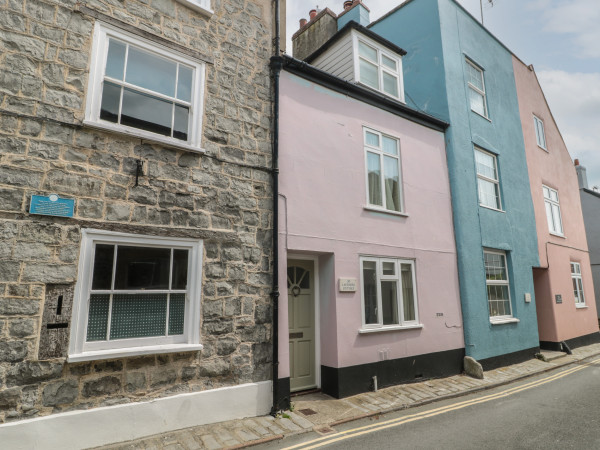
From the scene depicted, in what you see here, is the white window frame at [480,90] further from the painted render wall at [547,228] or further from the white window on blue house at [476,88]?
the painted render wall at [547,228]

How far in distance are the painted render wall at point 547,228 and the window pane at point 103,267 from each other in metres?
12.8

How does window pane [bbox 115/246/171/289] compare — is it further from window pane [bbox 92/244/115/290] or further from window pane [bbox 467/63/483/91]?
window pane [bbox 467/63/483/91]

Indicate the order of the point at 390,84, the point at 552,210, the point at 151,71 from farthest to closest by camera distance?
1. the point at 552,210
2. the point at 390,84
3. the point at 151,71

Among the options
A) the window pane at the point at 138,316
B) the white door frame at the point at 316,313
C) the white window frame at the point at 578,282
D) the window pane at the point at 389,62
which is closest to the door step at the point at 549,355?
the white window frame at the point at 578,282

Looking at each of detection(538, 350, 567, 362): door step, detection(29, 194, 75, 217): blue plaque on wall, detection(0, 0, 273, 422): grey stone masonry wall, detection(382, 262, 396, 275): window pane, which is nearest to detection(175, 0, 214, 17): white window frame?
detection(0, 0, 273, 422): grey stone masonry wall

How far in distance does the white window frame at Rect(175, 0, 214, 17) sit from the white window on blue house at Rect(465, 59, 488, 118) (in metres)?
8.29

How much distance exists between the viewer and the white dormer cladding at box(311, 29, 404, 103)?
29.9 feet

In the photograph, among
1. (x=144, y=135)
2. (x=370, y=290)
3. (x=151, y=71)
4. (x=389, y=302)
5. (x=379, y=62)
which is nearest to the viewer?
(x=144, y=135)

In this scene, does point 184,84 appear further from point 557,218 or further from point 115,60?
point 557,218

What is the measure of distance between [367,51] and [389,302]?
6418mm

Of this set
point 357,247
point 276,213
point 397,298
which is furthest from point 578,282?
point 276,213

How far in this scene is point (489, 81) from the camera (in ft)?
39.6

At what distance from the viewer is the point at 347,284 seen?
7094 millimetres

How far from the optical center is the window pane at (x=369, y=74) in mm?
9273
